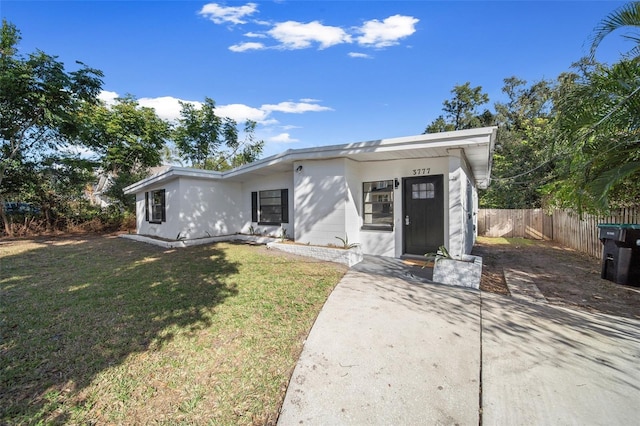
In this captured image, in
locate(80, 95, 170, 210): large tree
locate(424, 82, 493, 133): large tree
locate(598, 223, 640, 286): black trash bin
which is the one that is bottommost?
locate(598, 223, 640, 286): black trash bin

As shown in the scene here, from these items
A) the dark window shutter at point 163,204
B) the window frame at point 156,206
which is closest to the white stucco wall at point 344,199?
the dark window shutter at point 163,204

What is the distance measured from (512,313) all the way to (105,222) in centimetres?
→ 1832

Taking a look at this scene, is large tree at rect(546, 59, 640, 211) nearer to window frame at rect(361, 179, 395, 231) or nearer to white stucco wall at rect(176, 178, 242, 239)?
window frame at rect(361, 179, 395, 231)

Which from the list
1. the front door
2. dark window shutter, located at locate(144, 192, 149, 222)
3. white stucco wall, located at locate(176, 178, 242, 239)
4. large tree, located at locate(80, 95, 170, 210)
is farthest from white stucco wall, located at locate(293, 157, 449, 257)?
large tree, located at locate(80, 95, 170, 210)

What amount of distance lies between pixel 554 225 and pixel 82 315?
1594 centimetres

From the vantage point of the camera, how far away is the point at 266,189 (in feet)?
32.9

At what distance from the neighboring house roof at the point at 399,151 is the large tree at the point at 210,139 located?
11235 mm

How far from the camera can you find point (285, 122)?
2152 cm

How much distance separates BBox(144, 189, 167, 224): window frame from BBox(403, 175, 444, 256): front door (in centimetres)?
898

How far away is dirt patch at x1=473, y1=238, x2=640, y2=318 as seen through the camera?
423 centimetres

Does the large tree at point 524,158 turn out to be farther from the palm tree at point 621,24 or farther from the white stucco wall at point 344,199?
the palm tree at point 621,24

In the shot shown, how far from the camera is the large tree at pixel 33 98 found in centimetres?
984

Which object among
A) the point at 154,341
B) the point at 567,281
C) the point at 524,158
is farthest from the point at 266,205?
the point at 524,158

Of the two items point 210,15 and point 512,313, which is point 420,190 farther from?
point 210,15
